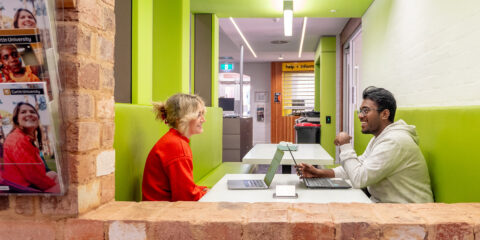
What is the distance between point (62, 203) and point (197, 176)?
3111mm

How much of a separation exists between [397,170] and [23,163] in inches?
85.9

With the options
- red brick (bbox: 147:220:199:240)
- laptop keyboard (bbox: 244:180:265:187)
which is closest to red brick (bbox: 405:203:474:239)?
red brick (bbox: 147:220:199:240)

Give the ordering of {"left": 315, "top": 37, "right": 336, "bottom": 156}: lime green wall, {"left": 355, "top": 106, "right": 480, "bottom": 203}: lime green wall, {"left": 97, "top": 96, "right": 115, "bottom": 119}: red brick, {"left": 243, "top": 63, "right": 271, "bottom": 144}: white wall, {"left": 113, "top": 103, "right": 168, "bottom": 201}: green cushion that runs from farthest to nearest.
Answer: {"left": 243, "top": 63, "right": 271, "bottom": 144}: white wall → {"left": 315, "top": 37, "right": 336, "bottom": 156}: lime green wall → {"left": 113, "top": 103, "right": 168, "bottom": 201}: green cushion → {"left": 355, "top": 106, "right": 480, "bottom": 203}: lime green wall → {"left": 97, "top": 96, "right": 115, "bottom": 119}: red brick

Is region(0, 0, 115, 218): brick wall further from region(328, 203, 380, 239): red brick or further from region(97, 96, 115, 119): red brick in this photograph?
region(328, 203, 380, 239): red brick

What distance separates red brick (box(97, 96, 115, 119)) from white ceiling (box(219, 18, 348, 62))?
21.6 feet

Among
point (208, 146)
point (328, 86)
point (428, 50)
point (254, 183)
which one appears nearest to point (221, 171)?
point (208, 146)

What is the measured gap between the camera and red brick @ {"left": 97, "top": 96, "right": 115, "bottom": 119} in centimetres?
132

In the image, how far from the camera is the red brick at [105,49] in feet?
4.34

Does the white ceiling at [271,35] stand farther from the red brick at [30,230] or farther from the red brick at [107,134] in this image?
the red brick at [30,230]

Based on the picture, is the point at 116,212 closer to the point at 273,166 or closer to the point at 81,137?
the point at 81,137

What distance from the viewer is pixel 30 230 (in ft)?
3.92

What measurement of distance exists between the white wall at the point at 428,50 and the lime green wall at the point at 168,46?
2309 mm

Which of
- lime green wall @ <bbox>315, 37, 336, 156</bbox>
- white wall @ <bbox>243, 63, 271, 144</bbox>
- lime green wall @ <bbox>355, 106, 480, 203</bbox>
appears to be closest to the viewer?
lime green wall @ <bbox>355, 106, 480, 203</bbox>

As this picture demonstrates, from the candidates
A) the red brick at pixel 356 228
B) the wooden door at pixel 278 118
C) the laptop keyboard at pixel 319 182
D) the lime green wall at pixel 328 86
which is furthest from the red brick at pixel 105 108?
the wooden door at pixel 278 118
